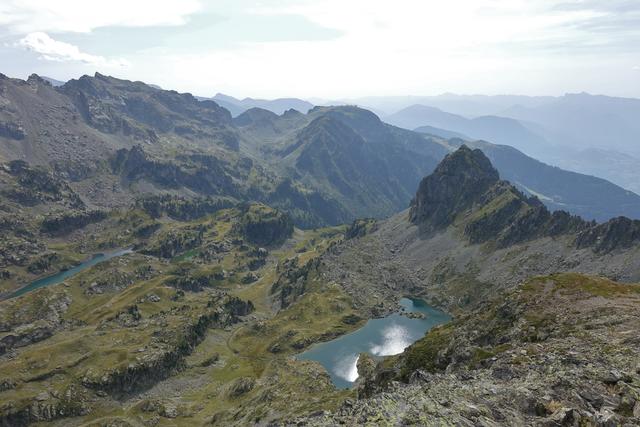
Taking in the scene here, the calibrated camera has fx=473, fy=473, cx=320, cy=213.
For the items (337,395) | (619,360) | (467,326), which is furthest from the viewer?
(337,395)

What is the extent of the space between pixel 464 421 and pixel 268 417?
9133 cm

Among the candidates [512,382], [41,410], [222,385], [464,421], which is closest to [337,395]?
[222,385]

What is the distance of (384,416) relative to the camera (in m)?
57.2

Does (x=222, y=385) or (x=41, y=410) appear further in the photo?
(x=222, y=385)

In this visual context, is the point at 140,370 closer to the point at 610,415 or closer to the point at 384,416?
the point at 384,416

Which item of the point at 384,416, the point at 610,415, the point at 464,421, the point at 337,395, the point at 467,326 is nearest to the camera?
the point at 610,415

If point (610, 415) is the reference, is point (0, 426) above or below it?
below

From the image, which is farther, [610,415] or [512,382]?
[512,382]

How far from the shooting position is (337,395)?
462 feet

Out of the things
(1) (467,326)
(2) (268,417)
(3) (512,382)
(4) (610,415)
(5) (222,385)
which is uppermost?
(4) (610,415)

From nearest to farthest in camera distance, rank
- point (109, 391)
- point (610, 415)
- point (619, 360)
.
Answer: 1. point (610, 415)
2. point (619, 360)
3. point (109, 391)

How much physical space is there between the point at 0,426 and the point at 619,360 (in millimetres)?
181556

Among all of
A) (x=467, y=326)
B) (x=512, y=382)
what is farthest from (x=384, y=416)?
(x=467, y=326)

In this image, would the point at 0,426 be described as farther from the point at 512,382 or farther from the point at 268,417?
the point at 512,382
